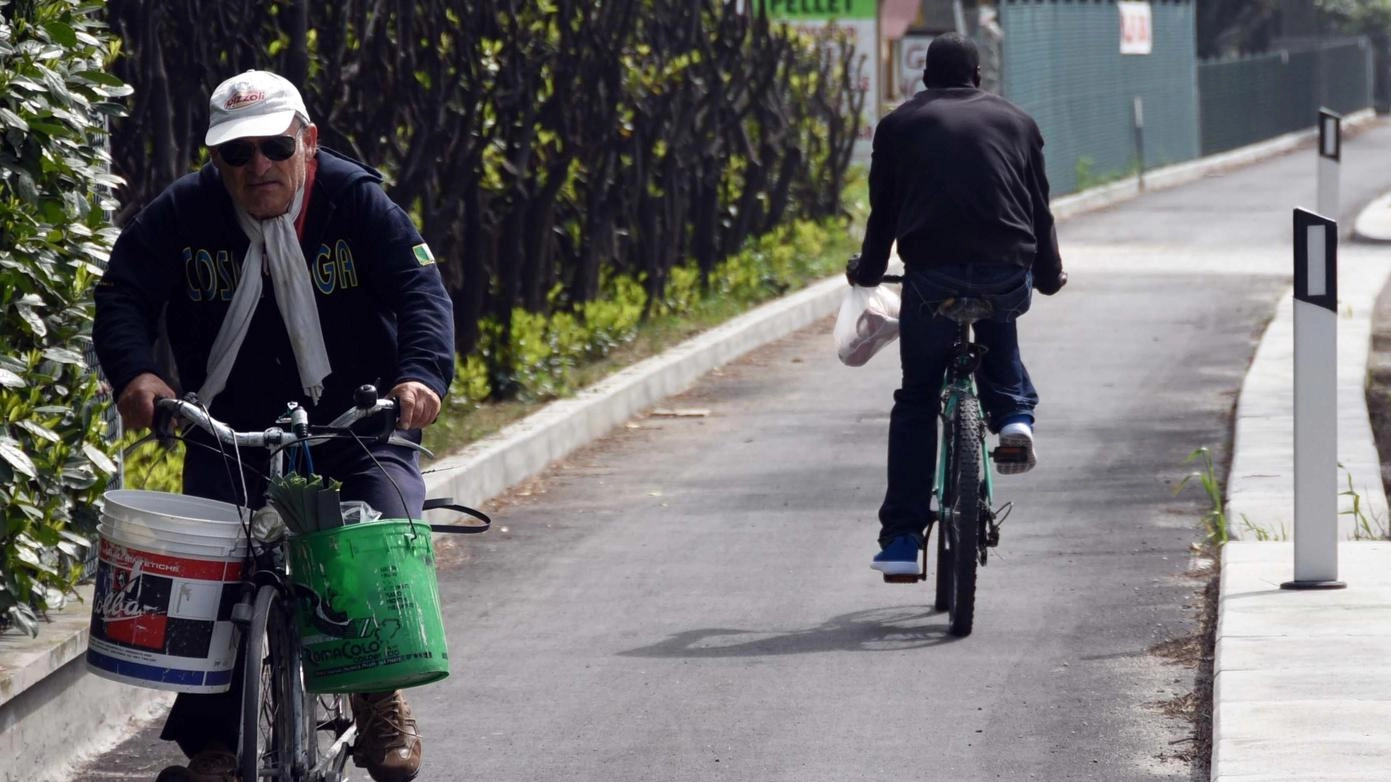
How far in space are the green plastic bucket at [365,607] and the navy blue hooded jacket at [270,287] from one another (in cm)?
52

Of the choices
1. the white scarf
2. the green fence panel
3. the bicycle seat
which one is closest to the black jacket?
the bicycle seat

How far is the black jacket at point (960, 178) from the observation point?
22.4ft

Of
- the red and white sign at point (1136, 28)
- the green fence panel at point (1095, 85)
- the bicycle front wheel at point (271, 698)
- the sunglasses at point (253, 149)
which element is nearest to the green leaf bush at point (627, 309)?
the sunglasses at point (253, 149)

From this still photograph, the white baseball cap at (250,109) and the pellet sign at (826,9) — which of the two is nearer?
the white baseball cap at (250,109)

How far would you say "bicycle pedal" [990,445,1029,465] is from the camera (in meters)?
7.05

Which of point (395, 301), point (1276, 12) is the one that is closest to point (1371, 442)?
point (395, 301)

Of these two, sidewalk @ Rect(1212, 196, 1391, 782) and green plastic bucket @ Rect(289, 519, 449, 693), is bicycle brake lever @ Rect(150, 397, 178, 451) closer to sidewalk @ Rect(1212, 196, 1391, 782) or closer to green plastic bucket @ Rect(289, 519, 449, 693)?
green plastic bucket @ Rect(289, 519, 449, 693)

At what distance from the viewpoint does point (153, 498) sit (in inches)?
167

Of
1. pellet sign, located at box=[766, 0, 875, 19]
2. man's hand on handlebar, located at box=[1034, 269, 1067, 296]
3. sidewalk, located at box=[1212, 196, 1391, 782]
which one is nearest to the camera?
sidewalk, located at box=[1212, 196, 1391, 782]

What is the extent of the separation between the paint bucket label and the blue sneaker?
3.13 meters

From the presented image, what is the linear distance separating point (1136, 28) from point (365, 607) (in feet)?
97.4

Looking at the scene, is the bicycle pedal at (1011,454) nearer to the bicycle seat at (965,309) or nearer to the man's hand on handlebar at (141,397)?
the bicycle seat at (965,309)

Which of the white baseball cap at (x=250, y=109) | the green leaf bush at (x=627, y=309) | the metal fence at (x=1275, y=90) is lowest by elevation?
the metal fence at (x=1275, y=90)

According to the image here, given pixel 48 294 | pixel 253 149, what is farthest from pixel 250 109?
pixel 48 294
